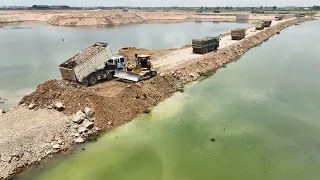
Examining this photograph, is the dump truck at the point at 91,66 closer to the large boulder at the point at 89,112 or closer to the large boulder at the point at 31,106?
the large boulder at the point at 31,106

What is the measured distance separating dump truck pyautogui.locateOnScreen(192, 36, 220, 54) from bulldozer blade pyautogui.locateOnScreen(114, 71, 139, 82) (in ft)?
43.6

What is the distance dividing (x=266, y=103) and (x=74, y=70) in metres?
15.3

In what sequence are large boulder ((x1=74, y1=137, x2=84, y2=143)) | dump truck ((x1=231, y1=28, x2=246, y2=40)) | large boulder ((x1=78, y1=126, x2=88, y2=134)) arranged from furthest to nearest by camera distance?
dump truck ((x1=231, y1=28, x2=246, y2=40)) → large boulder ((x1=78, y1=126, x2=88, y2=134)) → large boulder ((x1=74, y1=137, x2=84, y2=143))

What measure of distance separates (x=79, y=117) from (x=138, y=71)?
7.85 metres

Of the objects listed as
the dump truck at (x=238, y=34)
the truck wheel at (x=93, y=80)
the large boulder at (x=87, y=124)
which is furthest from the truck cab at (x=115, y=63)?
the dump truck at (x=238, y=34)

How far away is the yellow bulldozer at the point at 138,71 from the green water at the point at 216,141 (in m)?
3.23

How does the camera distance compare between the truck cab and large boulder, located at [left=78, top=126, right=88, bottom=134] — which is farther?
the truck cab

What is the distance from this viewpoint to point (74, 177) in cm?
1331

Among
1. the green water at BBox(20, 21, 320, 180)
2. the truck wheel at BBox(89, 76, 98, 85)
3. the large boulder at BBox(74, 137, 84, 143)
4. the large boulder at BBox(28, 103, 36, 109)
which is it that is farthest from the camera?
the truck wheel at BBox(89, 76, 98, 85)

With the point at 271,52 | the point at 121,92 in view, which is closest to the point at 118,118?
the point at 121,92

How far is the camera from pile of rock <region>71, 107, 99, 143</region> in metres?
16.4

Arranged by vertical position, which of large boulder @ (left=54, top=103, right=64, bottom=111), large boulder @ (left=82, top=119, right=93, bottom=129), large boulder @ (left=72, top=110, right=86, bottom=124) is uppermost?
large boulder @ (left=54, top=103, right=64, bottom=111)

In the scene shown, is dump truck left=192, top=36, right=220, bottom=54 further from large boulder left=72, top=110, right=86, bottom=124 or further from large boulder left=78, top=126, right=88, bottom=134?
large boulder left=78, top=126, right=88, bottom=134

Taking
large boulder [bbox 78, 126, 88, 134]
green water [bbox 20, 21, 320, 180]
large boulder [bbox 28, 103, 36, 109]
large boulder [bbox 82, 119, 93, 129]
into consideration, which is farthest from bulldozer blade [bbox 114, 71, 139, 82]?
large boulder [bbox 28, 103, 36, 109]
